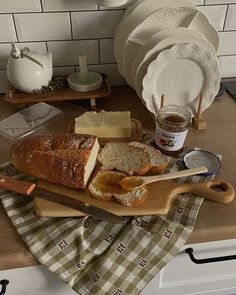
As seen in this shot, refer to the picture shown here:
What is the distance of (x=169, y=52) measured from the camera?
0.77 meters

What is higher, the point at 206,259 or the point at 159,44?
the point at 159,44

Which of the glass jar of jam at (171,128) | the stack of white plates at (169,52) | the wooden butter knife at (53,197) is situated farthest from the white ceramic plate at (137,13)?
the wooden butter knife at (53,197)

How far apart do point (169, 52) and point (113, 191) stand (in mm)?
368

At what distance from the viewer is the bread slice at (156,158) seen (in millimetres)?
688

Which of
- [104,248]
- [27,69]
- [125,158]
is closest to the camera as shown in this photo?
[104,248]

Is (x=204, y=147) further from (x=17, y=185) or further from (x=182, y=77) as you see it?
(x=17, y=185)

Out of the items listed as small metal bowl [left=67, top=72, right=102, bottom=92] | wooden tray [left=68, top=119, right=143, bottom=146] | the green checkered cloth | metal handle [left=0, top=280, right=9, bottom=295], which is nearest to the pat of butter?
wooden tray [left=68, top=119, right=143, bottom=146]

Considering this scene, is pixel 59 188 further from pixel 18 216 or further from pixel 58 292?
pixel 58 292

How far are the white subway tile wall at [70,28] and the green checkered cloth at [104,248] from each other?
0.51 metres

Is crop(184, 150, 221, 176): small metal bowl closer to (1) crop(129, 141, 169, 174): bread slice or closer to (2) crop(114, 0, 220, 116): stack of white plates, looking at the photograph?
(1) crop(129, 141, 169, 174): bread slice

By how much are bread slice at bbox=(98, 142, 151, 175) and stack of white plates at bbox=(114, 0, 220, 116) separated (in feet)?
0.54

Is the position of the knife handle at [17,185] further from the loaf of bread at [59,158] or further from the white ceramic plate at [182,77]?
the white ceramic plate at [182,77]

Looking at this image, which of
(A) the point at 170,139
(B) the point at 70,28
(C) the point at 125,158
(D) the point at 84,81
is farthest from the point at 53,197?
(B) the point at 70,28

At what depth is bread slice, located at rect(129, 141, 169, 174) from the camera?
688 millimetres
